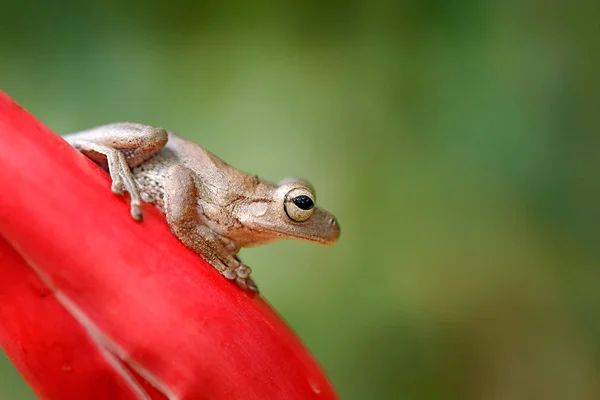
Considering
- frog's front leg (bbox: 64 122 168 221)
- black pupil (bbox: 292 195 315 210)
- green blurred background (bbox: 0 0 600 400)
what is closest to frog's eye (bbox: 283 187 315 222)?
black pupil (bbox: 292 195 315 210)

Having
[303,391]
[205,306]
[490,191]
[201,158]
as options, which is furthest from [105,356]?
[490,191]

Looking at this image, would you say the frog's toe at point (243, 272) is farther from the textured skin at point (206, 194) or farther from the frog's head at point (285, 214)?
the frog's head at point (285, 214)

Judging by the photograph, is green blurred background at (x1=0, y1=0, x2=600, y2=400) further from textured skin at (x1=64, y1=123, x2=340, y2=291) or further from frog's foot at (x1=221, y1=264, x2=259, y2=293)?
frog's foot at (x1=221, y1=264, x2=259, y2=293)

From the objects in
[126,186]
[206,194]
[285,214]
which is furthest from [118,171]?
[285,214]

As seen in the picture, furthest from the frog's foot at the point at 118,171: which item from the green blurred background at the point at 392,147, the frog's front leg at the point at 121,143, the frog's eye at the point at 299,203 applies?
the green blurred background at the point at 392,147

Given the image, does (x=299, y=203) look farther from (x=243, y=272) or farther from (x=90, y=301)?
(x=90, y=301)
